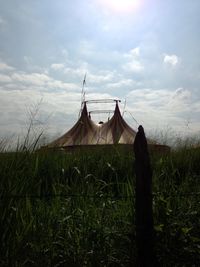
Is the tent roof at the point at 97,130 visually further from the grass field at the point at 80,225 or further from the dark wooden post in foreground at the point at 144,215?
the dark wooden post in foreground at the point at 144,215

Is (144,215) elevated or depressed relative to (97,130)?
depressed

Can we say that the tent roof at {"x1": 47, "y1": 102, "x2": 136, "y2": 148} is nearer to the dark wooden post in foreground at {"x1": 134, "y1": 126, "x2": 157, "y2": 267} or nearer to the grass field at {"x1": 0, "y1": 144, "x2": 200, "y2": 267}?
the grass field at {"x1": 0, "y1": 144, "x2": 200, "y2": 267}

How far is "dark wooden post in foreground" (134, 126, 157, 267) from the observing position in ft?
13.1

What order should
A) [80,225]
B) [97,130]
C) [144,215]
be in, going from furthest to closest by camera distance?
[97,130], [80,225], [144,215]

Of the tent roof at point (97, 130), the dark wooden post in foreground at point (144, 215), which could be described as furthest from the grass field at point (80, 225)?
the tent roof at point (97, 130)

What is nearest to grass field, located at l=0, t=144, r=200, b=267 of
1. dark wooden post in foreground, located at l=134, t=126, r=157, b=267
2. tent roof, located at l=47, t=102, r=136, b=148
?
dark wooden post in foreground, located at l=134, t=126, r=157, b=267

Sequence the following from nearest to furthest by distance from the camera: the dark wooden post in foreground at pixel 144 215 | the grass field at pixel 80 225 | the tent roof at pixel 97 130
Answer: the dark wooden post in foreground at pixel 144 215 → the grass field at pixel 80 225 → the tent roof at pixel 97 130

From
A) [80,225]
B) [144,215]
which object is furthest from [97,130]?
[144,215]

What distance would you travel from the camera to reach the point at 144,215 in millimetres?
4047

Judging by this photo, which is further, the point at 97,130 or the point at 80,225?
the point at 97,130

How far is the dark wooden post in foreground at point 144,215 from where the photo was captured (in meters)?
4.00

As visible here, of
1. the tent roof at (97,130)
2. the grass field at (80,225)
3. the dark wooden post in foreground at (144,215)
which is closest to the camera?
the dark wooden post in foreground at (144,215)

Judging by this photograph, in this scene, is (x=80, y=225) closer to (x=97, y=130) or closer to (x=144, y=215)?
(x=144, y=215)

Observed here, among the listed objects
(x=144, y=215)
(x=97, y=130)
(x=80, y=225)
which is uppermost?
(x=97, y=130)
